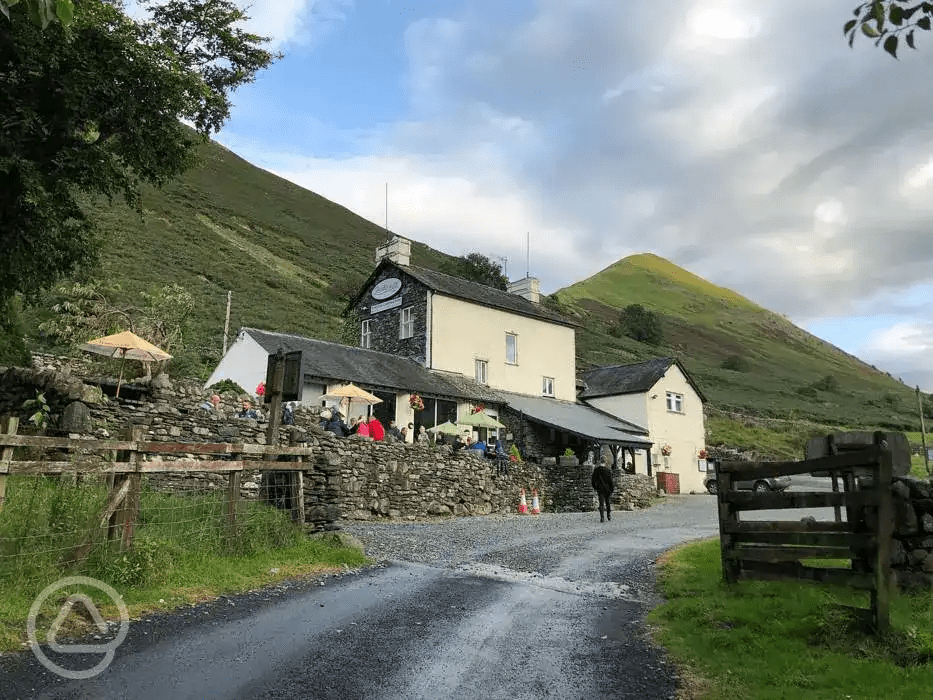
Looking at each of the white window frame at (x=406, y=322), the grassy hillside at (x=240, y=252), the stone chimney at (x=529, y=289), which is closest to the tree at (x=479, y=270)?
the grassy hillside at (x=240, y=252)

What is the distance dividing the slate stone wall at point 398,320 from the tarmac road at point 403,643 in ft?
73.5

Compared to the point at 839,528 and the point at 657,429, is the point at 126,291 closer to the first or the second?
the point at 657,429

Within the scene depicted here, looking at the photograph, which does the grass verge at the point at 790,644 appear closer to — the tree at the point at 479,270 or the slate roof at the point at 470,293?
the slate roof at the point at 470,293

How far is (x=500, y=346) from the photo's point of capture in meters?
35.8

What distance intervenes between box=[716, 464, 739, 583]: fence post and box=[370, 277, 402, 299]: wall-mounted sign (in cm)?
2776

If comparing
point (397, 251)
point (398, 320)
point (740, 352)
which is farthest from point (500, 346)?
point (740, 352)

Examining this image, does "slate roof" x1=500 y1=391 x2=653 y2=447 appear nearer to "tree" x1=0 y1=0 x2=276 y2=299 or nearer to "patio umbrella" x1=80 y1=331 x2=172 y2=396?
"patio umbrella" x1=80 y1=331 x2=172 y2=396

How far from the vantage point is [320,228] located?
115 metres

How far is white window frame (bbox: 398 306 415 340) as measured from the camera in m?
34.3

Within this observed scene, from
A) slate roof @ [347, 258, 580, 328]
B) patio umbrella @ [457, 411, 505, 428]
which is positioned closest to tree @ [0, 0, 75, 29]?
patio umbrella @ [457, 411, 505, 428]

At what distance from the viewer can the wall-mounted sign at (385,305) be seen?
35.2 meters

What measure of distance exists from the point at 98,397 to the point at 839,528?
14136mm

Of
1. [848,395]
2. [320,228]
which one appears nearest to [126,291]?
[320,228]

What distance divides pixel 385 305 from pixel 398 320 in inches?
57.7
